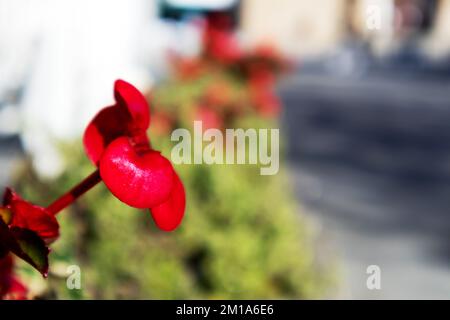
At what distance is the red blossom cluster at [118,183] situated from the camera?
703 mm

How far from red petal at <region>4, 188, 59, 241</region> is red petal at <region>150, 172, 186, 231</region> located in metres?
0.10

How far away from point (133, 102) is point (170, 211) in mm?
110

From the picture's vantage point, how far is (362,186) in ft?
21.6

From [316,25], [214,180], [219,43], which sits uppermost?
[316,25]

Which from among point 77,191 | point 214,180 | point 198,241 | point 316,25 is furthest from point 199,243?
point 316,25

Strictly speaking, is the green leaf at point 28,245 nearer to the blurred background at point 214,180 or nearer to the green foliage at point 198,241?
the blurred background at point 214,180

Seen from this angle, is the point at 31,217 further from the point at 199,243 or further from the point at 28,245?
the point at 199,243

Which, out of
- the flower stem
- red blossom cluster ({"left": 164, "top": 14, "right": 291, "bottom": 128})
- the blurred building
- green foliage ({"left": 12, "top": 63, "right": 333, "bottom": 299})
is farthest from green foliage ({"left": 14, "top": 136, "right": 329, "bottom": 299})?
the blurred building

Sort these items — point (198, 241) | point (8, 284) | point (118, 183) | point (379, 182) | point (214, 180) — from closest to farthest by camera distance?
point (118, 183)
point (8, 284)
point (198, 241)
point (214, 180)
point (379, 182)

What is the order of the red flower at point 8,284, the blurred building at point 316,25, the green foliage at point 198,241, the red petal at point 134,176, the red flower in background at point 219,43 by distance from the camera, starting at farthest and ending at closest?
the blurred building at point 316,25 → the red flower in background at point 219,43 → the green foliage at point 198,241 → the red flower at point 8,284 → the red petal at point 134,176

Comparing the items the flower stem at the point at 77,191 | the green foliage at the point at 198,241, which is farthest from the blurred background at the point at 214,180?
the flower stem at the point at 77,191

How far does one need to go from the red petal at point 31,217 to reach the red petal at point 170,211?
0.33 feet

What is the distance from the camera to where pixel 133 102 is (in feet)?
2.43

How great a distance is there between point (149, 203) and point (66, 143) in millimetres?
2584
